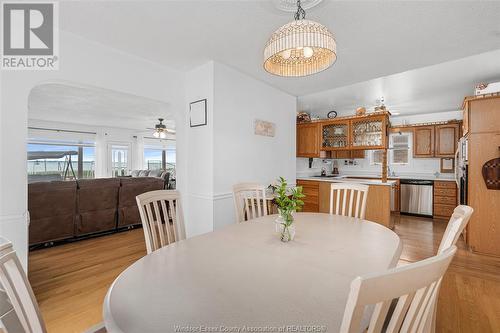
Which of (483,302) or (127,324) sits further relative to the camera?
(483,302)

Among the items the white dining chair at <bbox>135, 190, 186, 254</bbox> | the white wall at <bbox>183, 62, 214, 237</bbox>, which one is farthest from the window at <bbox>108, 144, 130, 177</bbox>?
the white dining chair at <bbox>135, 190, 186, 254</bbox>

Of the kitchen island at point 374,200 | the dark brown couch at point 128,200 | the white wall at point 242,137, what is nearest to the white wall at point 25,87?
the white wall at point 242,137

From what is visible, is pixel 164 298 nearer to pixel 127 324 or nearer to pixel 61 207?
pixel 127 324

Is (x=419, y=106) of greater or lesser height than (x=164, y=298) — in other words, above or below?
above

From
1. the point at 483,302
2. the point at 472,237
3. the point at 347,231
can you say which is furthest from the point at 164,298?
the point at 472,237

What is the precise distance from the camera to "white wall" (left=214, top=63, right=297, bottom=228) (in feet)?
9.67

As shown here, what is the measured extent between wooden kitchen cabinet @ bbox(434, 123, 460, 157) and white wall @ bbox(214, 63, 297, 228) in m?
3.69

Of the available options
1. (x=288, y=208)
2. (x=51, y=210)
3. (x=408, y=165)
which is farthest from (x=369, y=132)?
(x=51, y=210)

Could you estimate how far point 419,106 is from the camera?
4.98 metres

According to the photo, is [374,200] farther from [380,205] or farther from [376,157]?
[376,157]

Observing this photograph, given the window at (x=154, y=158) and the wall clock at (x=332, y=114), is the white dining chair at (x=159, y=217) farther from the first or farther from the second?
the window at (x=154, y=158)

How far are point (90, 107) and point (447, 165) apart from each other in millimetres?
8269

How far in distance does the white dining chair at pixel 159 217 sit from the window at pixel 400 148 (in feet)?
19.8

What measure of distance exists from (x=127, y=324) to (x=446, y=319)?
2.38 metres
